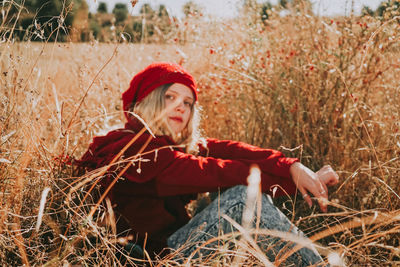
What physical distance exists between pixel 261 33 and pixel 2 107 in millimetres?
2225

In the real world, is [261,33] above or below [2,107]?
above

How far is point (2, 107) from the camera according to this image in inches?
59.9

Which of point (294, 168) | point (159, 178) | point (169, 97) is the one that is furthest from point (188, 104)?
point (294, 168)

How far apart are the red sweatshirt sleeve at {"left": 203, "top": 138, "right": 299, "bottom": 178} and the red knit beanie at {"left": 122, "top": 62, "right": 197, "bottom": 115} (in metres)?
0.41

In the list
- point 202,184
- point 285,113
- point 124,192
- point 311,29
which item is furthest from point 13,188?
point 311,29

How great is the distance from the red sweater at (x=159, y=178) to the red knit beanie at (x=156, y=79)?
0.30 m

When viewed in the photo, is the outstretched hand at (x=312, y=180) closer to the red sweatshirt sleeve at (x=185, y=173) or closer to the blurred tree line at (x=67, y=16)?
the red sweatshirt sleeve at (x=185, y=173)

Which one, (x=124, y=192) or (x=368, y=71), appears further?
(x=368, y=71)

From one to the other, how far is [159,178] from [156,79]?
0.64 m

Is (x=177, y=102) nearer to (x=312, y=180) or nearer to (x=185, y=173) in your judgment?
(x=185, y=173)

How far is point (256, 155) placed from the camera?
84.3 inches

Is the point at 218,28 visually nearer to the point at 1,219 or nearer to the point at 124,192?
the point at 124,192

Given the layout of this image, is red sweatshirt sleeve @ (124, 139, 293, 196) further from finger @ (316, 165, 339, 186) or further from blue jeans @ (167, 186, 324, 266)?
finger @ (316, 165, 339, 186)

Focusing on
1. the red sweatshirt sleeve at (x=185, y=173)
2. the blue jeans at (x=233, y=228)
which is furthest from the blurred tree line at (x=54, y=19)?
the blue jeans at (x=233, y=228)
